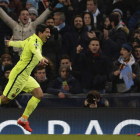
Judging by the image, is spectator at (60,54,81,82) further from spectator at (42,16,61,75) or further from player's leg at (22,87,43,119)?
player's leg at (22,87,43,119)

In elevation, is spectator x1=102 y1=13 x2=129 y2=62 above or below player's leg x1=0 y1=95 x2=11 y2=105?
above

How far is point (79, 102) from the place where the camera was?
11.5 metres

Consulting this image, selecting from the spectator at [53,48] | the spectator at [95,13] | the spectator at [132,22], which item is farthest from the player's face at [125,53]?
the spectator at [132,22]

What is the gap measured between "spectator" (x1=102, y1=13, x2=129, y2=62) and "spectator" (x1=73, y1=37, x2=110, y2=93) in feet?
2.73

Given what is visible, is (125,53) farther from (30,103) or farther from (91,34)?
(30,103)

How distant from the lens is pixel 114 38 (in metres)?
13.2

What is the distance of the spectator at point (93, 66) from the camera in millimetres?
11883

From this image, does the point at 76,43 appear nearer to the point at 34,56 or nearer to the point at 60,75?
the point at 60,75

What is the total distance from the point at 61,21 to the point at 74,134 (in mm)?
4074

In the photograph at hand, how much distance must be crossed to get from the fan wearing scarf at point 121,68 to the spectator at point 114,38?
1004mm

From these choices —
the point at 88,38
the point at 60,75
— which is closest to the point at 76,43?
the point at 88,38

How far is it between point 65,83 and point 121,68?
4.17 feet

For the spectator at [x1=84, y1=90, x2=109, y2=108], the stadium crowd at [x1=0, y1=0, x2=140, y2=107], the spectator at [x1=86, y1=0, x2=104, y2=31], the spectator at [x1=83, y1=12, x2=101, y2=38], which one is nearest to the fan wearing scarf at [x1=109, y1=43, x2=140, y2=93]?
the stadium crowd at [x1=0, y1=0, x2=140, y2=107]

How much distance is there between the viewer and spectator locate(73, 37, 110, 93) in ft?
39.0
